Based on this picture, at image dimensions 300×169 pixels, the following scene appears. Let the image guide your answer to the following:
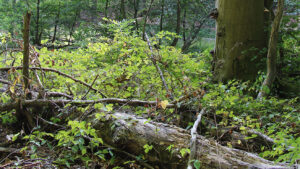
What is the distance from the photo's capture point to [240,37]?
4621 mm

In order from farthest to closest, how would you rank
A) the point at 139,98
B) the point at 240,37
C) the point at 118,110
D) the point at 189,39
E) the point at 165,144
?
the point at 189,39
the point at 240,37
the point at 139,98
the point at 118,110
the point at 165,144

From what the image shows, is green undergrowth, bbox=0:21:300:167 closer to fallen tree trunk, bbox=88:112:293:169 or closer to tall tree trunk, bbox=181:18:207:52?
fallen tree trunk, bbox=88:112:293:169

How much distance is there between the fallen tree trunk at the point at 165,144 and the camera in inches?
77.2

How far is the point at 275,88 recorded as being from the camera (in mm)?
4332

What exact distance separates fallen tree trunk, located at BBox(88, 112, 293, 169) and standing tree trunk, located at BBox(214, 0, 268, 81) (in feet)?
8.98

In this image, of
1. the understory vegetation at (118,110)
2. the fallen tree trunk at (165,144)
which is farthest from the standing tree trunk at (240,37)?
the fallen tree trunk at (165,144)

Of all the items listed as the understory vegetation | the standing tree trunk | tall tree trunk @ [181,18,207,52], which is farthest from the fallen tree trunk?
tall tree trunk @ [181,18,207,52]

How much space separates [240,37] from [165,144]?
10.4 ft

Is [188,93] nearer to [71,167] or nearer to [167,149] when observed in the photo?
[167,149]

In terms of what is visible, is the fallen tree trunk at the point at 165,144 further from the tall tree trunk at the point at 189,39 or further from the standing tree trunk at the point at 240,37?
the tall tree trunk at the point at 189,39

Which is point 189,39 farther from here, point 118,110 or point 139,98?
point 118,110

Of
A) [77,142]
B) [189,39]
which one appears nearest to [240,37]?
[77,142]

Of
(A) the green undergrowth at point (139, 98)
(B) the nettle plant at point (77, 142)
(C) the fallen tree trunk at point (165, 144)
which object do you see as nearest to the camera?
(C) the fallen tree trunk at point (165, 144)

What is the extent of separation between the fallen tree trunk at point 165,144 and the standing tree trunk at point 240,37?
2736mm
